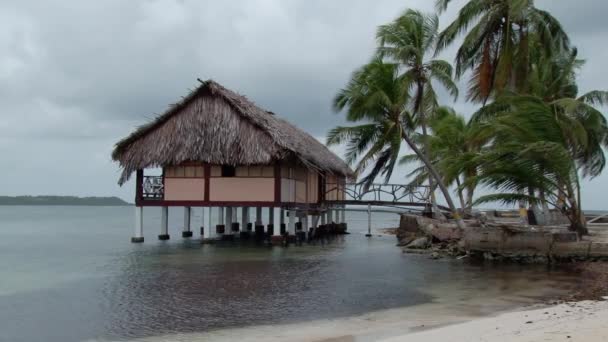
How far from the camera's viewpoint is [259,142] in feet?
67.1

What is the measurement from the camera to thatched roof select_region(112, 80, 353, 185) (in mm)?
20438

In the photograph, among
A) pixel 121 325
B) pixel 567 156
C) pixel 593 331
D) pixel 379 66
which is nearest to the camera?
pixel 593 331

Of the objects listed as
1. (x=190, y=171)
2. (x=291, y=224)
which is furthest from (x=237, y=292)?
(x=291, y=224)

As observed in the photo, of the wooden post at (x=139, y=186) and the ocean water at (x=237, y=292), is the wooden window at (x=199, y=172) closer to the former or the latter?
the wooden post at (x=139, y=186)

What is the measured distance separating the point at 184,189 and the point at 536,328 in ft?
53.8

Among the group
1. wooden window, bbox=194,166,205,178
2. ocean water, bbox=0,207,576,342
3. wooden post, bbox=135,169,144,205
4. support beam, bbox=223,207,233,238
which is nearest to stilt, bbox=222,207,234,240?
support beam, bbox=223,207,233,238

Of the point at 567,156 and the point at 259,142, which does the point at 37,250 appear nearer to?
the point at 259,142

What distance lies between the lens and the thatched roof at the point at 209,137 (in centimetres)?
2044

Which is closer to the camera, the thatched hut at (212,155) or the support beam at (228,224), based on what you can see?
the thatched hut at (212,155)

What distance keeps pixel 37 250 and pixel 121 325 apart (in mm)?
17280

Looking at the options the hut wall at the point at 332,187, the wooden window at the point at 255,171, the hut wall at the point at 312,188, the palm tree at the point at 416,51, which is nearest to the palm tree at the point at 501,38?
the palm tree at the point at 416,51

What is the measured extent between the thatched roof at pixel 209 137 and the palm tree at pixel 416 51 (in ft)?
14.6

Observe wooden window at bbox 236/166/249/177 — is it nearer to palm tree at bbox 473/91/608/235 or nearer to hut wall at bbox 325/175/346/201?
hut wall at bbox 325/175/346/201

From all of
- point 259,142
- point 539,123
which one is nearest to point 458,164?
point 539,123
